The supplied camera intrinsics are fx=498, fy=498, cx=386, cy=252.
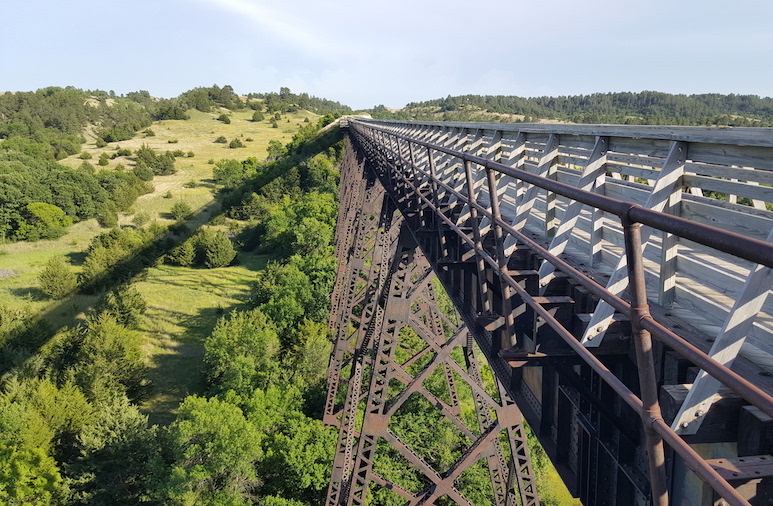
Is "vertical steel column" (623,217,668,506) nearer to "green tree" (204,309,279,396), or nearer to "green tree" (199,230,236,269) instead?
"green tree" (204,309,279,396)

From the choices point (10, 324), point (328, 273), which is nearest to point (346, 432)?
point (328, 273)

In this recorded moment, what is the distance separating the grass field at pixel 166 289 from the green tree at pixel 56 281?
0.56 metres

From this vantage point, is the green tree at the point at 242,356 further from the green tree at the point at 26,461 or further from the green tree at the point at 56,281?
the green tree at the point at 56,281

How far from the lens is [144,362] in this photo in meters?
21.4

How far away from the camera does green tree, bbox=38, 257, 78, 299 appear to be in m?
28.9

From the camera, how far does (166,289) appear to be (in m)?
30.3

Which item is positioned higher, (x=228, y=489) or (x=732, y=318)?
(x=732, y=318)

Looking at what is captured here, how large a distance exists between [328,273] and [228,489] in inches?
455

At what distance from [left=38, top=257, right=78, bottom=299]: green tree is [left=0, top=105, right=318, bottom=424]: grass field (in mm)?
564

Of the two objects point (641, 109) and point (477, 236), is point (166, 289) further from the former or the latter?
point (641, 109)

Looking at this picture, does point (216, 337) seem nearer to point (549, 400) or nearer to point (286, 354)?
point (286, 354)

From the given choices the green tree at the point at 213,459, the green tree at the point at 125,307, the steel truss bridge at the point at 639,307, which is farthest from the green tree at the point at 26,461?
the steel truss bridge at the point at 639,307

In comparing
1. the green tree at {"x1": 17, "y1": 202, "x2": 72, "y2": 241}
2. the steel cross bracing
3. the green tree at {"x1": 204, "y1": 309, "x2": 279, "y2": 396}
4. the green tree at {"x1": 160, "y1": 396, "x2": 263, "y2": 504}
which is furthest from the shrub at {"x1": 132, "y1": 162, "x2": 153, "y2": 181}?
the green tree at {"x1": 160, "y1": 396, "x2": 263, "y2": 504}

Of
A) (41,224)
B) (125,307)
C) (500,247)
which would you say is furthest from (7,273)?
(500,247)
